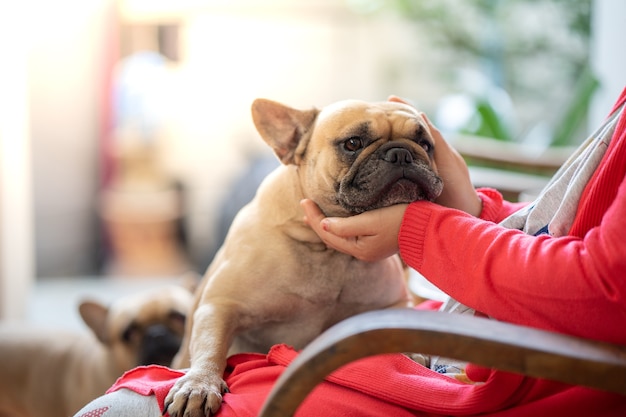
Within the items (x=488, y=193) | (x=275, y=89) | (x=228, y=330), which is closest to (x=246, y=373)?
(x=228, y=330)

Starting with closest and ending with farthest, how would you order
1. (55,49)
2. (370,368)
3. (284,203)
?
1. (370,368)
2. (284,203)
3. (55,49)

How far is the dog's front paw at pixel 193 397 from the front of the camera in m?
1.13

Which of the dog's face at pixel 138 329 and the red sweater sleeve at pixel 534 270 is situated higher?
the red sweater sleeve at pixel 534 270

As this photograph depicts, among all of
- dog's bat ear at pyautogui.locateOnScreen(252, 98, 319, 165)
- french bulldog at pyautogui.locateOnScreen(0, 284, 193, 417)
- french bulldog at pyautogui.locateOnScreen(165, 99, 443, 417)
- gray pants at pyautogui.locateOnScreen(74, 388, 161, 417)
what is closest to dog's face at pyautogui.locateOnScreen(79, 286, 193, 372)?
french bulldog at pyautogui.locateOnScreen(0, 284, 193, 417)

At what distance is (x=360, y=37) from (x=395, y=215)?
11.3ft

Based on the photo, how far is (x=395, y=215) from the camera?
127 centimetres

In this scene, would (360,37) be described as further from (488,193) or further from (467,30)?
(488,193)

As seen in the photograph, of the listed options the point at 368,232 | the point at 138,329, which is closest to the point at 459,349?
the point at 368,232

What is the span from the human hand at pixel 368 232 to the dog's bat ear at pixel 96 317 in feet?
3.68

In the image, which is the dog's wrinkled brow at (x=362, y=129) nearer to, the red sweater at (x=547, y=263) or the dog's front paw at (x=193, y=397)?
the red sweater at (x=547, y=263)

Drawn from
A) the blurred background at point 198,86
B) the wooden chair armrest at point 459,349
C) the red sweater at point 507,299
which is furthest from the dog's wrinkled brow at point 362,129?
the blurred background at point 198,86

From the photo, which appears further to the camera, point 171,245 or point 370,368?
point 171,245

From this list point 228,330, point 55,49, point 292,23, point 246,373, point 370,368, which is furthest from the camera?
point 292,23

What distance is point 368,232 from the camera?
1.28m
